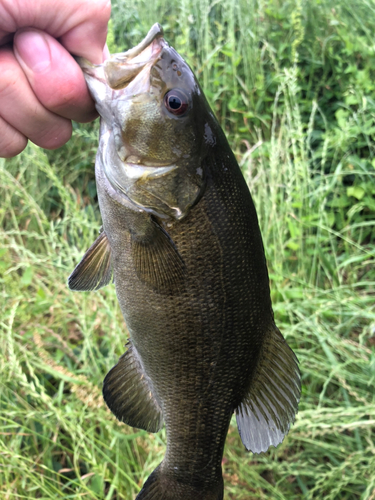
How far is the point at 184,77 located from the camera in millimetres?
1068

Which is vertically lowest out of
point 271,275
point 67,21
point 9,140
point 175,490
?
point 271,275

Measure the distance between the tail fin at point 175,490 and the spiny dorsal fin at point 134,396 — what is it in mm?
153

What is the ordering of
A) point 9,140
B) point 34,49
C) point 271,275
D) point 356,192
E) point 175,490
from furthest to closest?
point 356,192
point 271,275
point 175,490
point 9,140
point 34,49

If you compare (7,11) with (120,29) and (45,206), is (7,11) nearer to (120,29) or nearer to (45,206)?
(45,206)

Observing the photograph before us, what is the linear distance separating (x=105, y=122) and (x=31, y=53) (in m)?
0.22

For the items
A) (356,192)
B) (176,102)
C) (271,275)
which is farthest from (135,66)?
(356,192)

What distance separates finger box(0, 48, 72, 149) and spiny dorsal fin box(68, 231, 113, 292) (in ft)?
0.99

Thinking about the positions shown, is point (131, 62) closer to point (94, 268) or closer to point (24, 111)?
point (24, 111)

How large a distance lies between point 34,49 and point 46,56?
0.03m

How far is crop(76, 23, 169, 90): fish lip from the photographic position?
102cm

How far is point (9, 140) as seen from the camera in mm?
1182

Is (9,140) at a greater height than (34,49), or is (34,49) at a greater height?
(34,49)

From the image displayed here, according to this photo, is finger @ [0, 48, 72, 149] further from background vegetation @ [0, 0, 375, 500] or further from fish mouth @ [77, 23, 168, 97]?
background vegetation @ [0, 0, 375, 500]

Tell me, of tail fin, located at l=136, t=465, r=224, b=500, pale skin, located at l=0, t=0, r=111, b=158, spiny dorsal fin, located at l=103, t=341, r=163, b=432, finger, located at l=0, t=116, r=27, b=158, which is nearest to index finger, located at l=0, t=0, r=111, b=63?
pale skin, located at l=0, t=0, r=111, b=158
